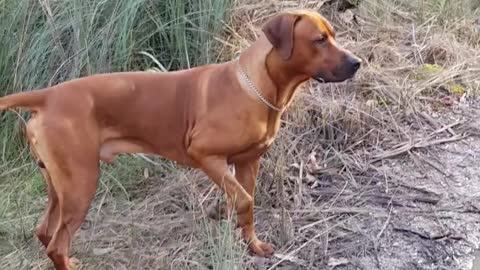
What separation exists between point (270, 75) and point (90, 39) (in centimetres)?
196

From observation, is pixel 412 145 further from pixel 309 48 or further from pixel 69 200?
pixel 69 200

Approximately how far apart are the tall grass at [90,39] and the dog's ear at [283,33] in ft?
5.63

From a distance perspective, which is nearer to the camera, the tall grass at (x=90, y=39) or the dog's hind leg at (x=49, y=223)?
the dog's hind leg at (x=49, y=223)

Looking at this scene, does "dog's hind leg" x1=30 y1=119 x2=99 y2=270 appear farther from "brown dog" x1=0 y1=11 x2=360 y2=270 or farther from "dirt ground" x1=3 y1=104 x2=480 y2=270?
"dirt ground" x1=3 y1=104 x2=480 y2=270

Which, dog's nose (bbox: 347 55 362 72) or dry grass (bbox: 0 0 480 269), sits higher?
dog's nose (bbox: 347 55 362 72)

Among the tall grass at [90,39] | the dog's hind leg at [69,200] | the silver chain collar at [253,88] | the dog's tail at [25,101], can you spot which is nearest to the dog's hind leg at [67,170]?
the dog's hind leg at [69,200]

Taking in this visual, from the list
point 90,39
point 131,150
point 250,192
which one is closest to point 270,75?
→ point 250,192

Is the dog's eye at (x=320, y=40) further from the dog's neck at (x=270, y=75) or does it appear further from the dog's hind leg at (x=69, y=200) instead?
the dog's hind leg at (x=69, y=200)

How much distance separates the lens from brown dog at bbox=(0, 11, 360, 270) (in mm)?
3996

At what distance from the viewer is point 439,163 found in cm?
527

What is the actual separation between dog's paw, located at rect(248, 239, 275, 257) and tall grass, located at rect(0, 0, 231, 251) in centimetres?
167

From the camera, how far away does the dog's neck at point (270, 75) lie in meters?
4.07

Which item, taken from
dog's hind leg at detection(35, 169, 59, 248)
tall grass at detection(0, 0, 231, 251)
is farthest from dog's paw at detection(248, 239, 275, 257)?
tall grass at detection(0, 0, 231, 251)

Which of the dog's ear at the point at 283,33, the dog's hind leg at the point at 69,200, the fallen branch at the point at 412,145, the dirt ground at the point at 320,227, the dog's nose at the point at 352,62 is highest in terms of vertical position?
the dog's ear at the point at 283,33
